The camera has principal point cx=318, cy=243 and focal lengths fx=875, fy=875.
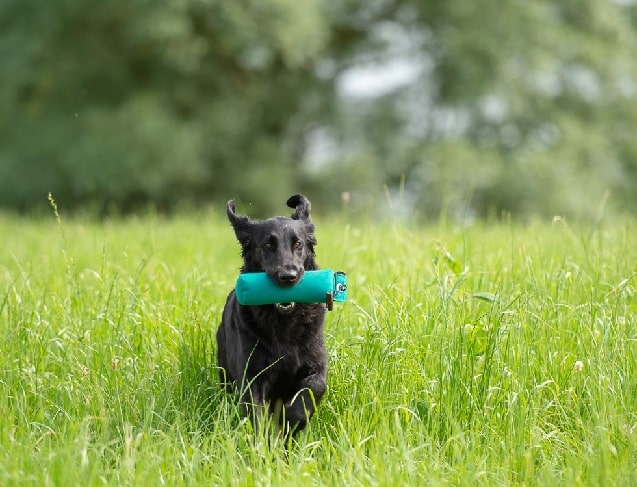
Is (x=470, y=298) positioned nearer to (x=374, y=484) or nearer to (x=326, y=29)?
(x=374, y=484)

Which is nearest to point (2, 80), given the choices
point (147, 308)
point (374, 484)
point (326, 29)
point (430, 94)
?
point (326, 29)

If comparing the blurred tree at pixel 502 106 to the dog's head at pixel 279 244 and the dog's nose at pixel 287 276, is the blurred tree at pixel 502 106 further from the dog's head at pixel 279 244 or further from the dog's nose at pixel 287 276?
the dog's nose at pixel 287 276

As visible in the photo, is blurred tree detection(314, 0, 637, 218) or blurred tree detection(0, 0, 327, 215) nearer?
blurred tree detection(0, 0, 327, 215)

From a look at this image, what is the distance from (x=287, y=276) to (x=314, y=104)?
16.4 meters

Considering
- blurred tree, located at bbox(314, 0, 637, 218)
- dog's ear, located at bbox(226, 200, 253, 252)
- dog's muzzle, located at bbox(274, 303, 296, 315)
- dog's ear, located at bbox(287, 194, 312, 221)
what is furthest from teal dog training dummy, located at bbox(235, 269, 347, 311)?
blurred tree, located at bbox(314, 0, 637, 218)

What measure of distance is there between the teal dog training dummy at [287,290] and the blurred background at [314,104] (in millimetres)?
11576

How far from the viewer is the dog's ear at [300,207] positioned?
15.5ft

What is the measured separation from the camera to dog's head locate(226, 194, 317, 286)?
4172 millimetres

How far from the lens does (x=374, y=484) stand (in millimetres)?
3547

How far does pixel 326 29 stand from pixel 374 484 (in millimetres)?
15917

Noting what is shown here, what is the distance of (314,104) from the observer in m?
20.1

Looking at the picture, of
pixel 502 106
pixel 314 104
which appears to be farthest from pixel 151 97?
pixel 502 106

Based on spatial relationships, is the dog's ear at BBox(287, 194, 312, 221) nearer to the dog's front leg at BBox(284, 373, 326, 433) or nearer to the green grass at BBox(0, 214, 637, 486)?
the green grass at BBox(0, 214, 637, 486)

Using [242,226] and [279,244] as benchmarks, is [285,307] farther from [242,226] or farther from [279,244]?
[242,226]
